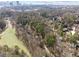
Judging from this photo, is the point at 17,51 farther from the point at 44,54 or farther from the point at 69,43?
the point at 69,43

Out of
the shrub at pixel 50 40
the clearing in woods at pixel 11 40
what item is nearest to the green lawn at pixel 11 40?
the clearing in woods at pixel 11 40

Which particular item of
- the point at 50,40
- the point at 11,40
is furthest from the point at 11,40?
the point at 50,40

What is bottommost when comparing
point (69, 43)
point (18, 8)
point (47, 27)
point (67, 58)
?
point (67, 58)

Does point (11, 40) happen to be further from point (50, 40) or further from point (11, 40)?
point (50, 40)

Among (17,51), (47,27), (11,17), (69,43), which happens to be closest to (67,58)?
(69,43)

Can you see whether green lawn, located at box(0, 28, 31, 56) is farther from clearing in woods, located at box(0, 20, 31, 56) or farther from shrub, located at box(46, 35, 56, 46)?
shrub, located at box(46, 35, 56, 46)

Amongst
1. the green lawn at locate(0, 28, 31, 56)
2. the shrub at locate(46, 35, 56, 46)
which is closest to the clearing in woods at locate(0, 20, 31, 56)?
the green lawn at locate(0, 28, 31, 56)

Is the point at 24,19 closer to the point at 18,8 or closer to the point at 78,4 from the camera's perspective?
the point at 18,8

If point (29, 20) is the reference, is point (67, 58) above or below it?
below

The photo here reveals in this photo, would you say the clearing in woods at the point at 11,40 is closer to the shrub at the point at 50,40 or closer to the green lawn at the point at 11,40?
the green lawn at the point at 11,40
